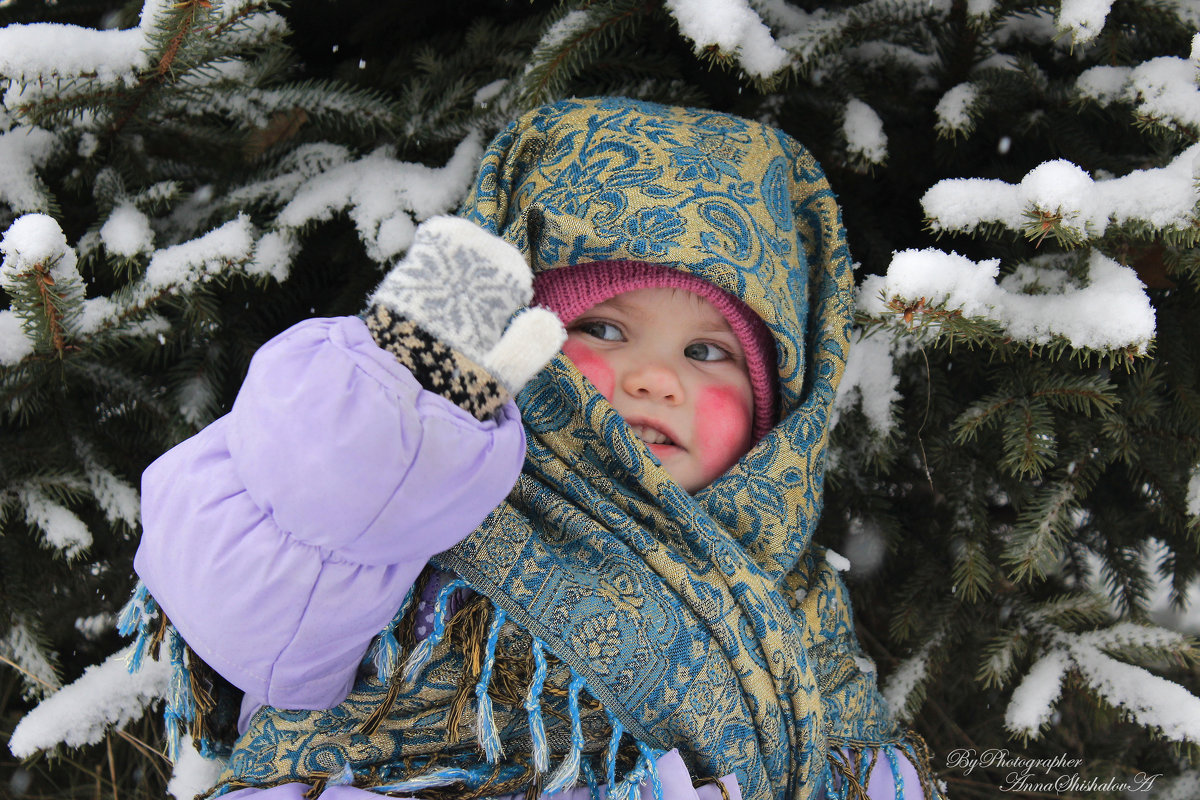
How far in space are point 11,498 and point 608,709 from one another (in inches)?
43.9

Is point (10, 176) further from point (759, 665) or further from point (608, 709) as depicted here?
point (759, 665)

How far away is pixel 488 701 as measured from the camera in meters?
1.20

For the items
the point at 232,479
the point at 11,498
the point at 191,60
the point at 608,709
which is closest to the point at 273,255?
the point at 191,60

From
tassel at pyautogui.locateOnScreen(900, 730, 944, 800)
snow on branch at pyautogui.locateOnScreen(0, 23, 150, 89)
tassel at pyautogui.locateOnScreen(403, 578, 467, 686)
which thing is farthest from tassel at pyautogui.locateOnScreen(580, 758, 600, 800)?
snow on branch at pyautogui.locateOnScreen(0, 23, 150, 89)

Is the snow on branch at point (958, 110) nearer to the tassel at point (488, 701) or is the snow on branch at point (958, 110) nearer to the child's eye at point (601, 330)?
the child's eye at point (601, 330)

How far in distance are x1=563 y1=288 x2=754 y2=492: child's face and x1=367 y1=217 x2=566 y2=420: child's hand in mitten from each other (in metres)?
0.43

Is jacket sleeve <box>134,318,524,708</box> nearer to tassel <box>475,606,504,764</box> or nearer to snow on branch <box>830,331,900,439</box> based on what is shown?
tassel <box>475,606,504,764</box>

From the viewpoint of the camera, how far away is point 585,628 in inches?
48.6

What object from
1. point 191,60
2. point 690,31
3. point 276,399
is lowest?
point 276,399

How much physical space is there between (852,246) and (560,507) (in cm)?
107

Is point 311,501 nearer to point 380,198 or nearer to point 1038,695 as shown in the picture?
point 380,198

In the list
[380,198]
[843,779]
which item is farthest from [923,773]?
[380,198]

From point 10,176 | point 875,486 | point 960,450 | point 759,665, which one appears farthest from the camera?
point 875,486

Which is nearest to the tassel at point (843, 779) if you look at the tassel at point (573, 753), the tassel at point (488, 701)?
the tassel at point (573, 753)
